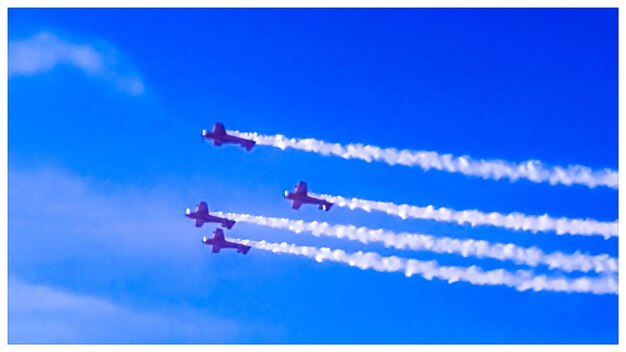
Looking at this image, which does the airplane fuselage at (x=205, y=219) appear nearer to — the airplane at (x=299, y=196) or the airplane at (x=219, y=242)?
the airplane at (x=219, y=242)

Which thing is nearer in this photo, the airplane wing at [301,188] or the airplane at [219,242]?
the airplane wing at [301,188]

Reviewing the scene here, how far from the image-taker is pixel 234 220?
83562mm

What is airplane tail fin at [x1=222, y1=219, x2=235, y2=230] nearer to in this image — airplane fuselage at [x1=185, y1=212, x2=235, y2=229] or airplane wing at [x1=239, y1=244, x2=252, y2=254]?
airplane fuselage at [x1=185, y1=212, x2=235, y2=229]

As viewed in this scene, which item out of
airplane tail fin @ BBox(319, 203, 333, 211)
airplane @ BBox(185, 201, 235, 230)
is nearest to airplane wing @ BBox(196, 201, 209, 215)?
airplane @ BBox(185, 201, 235, 230)

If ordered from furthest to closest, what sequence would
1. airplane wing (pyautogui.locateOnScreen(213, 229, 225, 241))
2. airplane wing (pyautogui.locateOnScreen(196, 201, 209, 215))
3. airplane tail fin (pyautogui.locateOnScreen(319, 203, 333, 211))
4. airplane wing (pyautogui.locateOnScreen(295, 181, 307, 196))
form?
airplane wing (pyautogui.locateOnScreen(213, 229, 225, 241)) → airplane wing (pyautogui.locateOnScreen(196, 201, 209, 215)) → airplane wing (pyautogui.locateOnScreen(295, 181, 307, 196)) → airplane tail fin (pyautogui.locateOnScreen(319, 203, 333, 211))

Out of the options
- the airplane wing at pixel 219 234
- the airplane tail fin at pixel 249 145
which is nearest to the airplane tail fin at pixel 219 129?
the airplane tail fin at pixel 249 145

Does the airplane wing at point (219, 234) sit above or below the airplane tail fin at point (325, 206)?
above

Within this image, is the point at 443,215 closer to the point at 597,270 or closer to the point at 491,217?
the point at 491,217

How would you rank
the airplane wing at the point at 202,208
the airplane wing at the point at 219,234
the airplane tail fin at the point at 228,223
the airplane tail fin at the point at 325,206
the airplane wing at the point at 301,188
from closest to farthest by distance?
1. the airplane tail fin at the point at 325,206
2. the airplane wing at the point at 301,188
3. the airplane tail fin at the point at 228,223
4. the airplane wing at the point at 202,208
5. the airplane wing at the point at 219,234

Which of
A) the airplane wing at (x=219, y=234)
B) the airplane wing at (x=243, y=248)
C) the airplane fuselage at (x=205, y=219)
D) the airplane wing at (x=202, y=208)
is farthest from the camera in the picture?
the airplane wing at (x=219, y=234)

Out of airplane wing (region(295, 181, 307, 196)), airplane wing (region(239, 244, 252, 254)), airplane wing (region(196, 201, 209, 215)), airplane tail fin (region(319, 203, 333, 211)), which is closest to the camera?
airplane tail fin (region(319, 203, 333, 211))

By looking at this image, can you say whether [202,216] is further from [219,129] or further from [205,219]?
[219,129]

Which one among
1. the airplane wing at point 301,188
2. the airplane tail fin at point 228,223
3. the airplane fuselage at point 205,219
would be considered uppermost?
the airplane fuselage at point 205,219

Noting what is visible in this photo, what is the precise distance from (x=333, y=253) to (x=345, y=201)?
4.06 m
